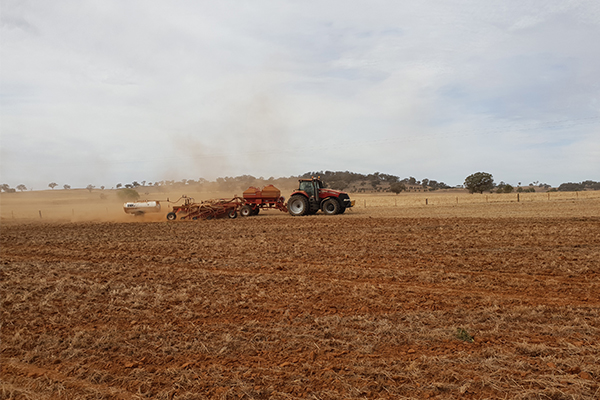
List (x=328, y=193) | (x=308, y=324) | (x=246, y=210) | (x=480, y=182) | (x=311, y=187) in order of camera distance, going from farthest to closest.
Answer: (x=480, y=182) < (x=246, y=210) < (x=311, y=187) < (x=328, y=193) < (x=308, y=324)

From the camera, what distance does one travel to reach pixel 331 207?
957 inches

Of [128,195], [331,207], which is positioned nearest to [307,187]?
[331,207]

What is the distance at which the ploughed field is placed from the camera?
414cm

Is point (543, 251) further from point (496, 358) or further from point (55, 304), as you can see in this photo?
point (55, 304)

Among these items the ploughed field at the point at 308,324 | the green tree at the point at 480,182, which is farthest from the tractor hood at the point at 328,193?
the green tree at the point at 480,182

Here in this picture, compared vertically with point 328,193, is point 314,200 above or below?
below

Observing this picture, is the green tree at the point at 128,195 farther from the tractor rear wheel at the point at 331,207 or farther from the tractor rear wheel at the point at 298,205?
the tractor rear wheel at the point at 331,207

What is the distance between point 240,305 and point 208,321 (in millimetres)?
836

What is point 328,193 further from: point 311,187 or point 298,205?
point 298,205

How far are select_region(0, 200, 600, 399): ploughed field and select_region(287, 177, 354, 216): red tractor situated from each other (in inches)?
462

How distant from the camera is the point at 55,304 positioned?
7.17 metres

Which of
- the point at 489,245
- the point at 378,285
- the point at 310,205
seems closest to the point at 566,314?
the point at 378,285

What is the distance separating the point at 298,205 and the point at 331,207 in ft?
6.76

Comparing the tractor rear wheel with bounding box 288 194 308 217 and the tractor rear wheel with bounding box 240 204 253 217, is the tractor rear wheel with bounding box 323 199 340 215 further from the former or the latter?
the tractor rear wheel with bounding box 240 204 253 217
